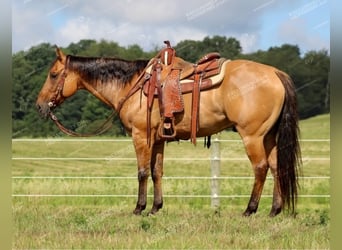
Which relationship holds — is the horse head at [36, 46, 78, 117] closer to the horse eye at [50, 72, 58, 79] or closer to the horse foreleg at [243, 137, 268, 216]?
the horse eye at [50, 72, 58, 79]

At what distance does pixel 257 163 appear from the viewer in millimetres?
5625

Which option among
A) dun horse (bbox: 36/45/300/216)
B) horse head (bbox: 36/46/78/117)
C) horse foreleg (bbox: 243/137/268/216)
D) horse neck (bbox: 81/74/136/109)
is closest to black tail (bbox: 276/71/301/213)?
dun horse (bbox: 36/45/300/216)

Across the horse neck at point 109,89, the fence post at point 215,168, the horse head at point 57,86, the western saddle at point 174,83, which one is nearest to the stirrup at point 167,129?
the western saddle at point 174,83

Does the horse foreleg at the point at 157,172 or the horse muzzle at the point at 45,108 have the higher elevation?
the horse muzzle at the point at 45,108

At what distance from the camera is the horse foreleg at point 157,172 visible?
6.08 m

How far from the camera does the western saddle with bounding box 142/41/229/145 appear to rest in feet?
19.1

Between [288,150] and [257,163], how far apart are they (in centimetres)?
37

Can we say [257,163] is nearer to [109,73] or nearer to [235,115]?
[235,115]

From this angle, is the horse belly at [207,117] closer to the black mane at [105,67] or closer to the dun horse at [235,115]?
the dun horse at [235,115]

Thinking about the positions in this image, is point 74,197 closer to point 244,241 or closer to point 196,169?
point 244,241

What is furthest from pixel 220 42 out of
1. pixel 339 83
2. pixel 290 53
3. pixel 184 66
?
pixel 339 83

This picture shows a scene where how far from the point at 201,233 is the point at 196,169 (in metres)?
11.8

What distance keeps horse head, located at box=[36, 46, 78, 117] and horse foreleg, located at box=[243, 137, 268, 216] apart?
235cm

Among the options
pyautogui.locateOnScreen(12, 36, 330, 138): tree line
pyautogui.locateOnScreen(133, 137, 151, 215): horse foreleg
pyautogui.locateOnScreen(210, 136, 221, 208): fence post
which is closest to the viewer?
pyautogui.locateOnScreen(133, 137, 151, 215): horse foreleg
